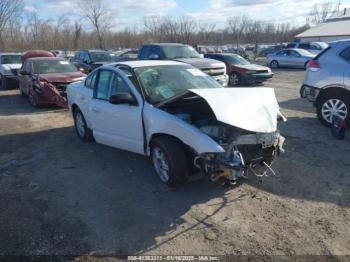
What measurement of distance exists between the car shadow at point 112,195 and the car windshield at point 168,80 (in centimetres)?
123

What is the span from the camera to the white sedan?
437 cm

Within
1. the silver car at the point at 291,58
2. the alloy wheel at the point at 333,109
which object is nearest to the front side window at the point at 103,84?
the alloy wheel at the point at 333,109

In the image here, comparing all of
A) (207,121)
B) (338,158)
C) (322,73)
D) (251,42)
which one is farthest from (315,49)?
(251,42)

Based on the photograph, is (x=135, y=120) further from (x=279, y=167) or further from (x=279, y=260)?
(x=279, y=260)

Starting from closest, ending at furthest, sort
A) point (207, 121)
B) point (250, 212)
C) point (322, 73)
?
1. point (250, 212)
2. point (207, 121)
3. point (322, 73)

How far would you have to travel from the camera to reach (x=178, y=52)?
46.3 ft

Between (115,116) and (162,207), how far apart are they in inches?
75.4

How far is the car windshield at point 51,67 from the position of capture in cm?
1257

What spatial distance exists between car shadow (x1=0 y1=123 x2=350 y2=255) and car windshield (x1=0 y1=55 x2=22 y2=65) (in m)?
13.0

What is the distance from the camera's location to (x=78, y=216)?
4391 mm

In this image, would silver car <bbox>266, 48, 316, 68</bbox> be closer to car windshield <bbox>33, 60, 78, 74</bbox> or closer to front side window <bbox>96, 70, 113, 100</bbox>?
car windshield <bbox>33, 60, 78, 74</bbox>

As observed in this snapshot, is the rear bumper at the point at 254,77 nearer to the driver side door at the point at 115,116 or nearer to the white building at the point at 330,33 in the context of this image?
the driver side door at the point at 115,116

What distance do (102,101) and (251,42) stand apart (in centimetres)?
6641

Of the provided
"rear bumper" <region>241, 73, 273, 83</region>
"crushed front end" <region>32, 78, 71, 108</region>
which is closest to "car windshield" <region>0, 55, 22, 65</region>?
"crushed front end" <region>32, 78, 71, 108</region>
